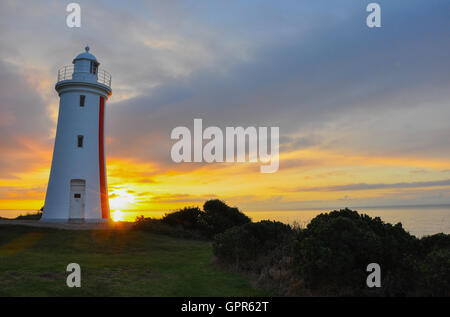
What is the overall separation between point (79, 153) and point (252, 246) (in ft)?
61.7

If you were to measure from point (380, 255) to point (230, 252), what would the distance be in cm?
528

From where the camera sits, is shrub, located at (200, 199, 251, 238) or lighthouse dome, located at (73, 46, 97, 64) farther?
lighthouse dome, located at (73, 46, 97, 64)

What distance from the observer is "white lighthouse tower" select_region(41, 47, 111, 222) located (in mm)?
26188

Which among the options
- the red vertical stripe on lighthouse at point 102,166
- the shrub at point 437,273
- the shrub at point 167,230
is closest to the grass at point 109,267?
the shrub at point 167,230

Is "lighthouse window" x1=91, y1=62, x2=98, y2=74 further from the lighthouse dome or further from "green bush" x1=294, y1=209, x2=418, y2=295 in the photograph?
"green bush" x1=294, y1=209, x2=418, y2=295

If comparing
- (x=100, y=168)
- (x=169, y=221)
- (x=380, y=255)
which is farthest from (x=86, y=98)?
(x=380, y=255)

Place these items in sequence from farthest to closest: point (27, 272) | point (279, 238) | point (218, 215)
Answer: point (218, 215) → point (279, 238) → point (27, 272)

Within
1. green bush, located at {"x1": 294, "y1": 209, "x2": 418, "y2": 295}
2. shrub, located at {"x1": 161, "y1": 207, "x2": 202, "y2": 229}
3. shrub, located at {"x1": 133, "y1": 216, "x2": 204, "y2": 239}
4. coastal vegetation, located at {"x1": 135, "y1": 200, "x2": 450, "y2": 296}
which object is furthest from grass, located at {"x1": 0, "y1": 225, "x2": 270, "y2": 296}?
shrub, located at {"x1": 161, "y1": 207, "x2": 202, "y2": 229}

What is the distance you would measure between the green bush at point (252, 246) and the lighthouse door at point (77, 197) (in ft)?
56.1

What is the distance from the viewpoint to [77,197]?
87.1 feet

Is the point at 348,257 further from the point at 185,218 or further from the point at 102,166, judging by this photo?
the point at 102,166

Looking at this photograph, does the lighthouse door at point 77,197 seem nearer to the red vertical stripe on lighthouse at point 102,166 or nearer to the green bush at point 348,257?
the red vertical stripe on lighthouse at point 102,166

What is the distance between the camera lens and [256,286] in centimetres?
964
